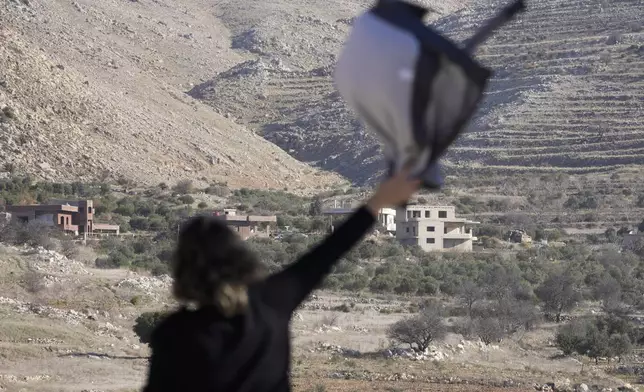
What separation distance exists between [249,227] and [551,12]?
49.6 metres

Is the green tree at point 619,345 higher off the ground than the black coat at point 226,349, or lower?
lower

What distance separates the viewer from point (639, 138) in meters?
69.9

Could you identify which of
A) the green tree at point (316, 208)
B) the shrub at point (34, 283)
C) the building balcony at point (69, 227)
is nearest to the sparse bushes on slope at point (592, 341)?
the shrub at point (34, 283)

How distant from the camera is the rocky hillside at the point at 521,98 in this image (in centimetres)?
7169

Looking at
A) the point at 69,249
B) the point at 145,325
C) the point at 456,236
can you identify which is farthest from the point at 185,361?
the point at 456,236

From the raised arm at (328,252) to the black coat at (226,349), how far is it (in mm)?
16

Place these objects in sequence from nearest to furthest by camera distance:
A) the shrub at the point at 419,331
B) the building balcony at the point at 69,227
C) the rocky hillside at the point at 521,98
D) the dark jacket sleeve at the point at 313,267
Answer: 1. the dark jacket sleeve at the point at 313,267
2. the shrub at the point at 419,331
3. the building balcony at the point at 69,227
4. the rocky hillside at the point at 521,98

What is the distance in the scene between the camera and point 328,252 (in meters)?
2.81

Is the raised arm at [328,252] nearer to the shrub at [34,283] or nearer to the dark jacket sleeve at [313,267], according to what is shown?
the dark jacket sleeve at [313,267]

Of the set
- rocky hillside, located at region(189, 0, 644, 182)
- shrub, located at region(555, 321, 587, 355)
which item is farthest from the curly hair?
rocky hillside, located at region(189, 0, 644, 182)

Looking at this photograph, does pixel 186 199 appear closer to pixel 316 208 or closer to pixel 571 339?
pixel 316 208

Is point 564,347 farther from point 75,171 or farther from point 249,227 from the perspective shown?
point 75,171

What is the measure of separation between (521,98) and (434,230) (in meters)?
26.8

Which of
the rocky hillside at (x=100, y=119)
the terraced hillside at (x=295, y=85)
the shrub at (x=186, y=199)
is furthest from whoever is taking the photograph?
the terraced hillside at (x=295, y=85)
